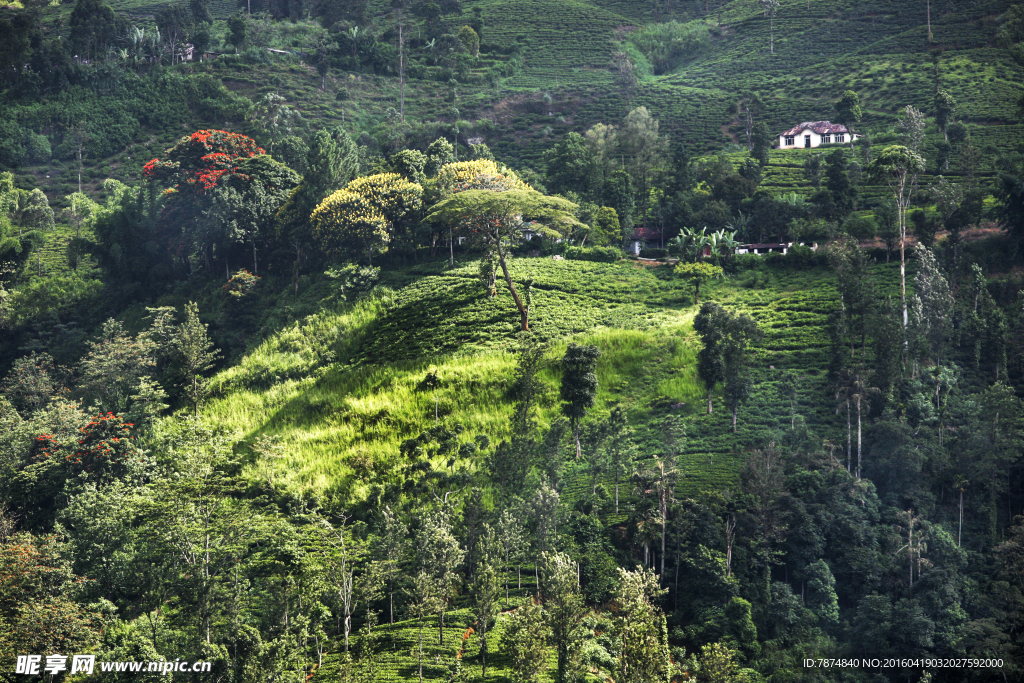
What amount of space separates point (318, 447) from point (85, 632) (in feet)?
47.9

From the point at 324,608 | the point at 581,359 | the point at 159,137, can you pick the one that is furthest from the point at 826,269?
the point at 159,137

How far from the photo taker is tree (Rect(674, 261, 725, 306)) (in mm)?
53312

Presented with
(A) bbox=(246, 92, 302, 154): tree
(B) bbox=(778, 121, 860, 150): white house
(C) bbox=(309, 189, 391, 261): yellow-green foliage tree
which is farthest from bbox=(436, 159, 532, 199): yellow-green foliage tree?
(B) bbox=(778, 121, 860, 150): white house

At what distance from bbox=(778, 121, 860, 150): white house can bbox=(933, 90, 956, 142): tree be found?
24.1ft

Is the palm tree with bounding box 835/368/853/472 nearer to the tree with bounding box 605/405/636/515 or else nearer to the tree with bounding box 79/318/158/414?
the tree with bounding box 605/405/636/515

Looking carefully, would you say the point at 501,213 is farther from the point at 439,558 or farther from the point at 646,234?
the point at 439,558

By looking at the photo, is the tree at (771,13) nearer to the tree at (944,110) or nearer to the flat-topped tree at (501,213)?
the tree at (944,110)

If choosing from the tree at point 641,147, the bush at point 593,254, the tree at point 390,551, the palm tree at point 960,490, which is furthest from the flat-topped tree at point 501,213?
the tree at point 641,147

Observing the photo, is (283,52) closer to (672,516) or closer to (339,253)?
(339,253)

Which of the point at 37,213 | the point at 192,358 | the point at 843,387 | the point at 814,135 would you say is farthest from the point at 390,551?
the point at 814,135

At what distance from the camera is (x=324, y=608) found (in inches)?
1163

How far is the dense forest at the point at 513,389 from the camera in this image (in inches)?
1161

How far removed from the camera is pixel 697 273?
176 feet

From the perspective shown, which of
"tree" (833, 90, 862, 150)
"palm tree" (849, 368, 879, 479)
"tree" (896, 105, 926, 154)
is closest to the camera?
"palm tree" (849, 368, 879, 479)
